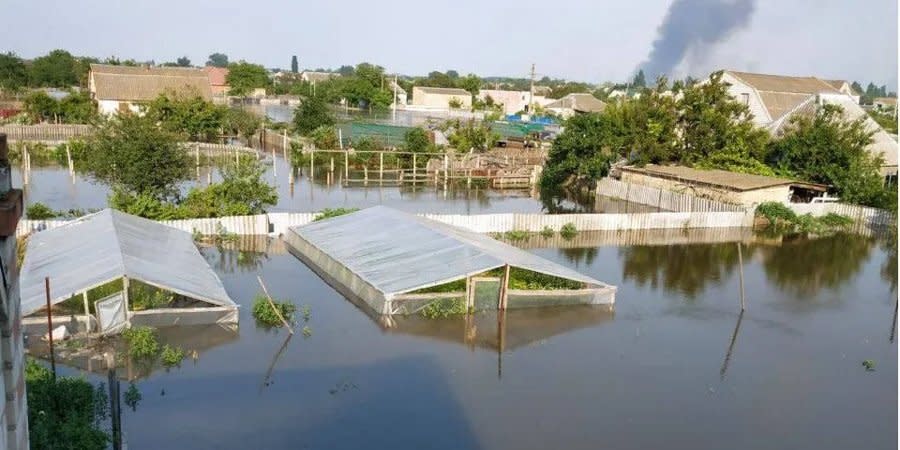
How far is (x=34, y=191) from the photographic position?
28.5m

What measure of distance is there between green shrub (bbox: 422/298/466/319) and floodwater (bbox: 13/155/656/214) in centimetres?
1320

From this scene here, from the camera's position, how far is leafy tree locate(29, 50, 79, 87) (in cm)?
7925

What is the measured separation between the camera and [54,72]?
79.7 m

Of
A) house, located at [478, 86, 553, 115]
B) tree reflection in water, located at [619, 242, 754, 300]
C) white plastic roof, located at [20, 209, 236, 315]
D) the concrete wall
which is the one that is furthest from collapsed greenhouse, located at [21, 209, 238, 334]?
house, located at [478, 86, 553, 115]

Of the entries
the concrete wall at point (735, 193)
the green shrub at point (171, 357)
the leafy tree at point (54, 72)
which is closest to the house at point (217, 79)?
the leafy tree at point (54, 72)

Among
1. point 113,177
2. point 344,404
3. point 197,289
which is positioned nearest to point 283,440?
point 344,404

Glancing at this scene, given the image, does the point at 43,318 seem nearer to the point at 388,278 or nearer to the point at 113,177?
the point at 388,278

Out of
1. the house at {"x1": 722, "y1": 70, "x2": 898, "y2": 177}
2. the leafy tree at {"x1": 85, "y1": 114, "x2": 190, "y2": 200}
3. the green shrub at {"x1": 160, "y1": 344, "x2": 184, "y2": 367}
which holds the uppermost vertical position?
the house at {"x1": 722, "y1": 70, "x2": 898, "y2": 177}

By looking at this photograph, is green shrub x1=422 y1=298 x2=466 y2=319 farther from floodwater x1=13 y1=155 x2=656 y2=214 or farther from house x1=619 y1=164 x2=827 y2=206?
house x1=619 y1=164 x2=827 y2=206

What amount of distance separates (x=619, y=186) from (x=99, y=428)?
28.2 meters

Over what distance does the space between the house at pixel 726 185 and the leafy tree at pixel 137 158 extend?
2114 cm

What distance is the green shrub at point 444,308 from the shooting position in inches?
634

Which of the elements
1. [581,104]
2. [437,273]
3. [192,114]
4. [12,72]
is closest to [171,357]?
[437,273]

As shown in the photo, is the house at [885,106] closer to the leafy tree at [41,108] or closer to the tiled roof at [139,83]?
the tiled roof at [139,83]
